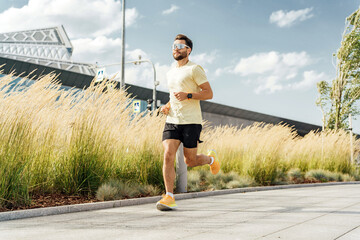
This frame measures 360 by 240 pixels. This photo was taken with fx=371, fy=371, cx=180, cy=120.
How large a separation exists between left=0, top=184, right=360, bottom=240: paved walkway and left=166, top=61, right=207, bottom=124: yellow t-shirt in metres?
1.18

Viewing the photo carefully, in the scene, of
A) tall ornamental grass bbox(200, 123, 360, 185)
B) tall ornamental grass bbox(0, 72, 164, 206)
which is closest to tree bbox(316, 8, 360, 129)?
tall ornamental grass bbox(200, 123, 360, 185)

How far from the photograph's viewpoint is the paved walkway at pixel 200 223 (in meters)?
3.29

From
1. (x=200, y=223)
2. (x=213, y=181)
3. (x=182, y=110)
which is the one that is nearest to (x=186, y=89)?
(x=182, y=110)

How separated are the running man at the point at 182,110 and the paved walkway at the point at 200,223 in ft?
1.75

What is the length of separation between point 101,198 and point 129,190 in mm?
619

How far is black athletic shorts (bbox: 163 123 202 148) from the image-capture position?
4680mm

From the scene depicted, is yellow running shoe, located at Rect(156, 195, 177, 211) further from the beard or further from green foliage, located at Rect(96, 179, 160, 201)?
the beard

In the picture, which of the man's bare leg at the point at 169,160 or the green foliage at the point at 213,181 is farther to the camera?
the green foliage at the point at 213,181

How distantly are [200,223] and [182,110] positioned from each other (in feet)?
4.86

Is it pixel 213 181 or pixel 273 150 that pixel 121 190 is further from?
pixel 273 150

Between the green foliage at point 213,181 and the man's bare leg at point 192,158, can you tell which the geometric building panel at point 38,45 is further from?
the man's bare leg at point 192,158

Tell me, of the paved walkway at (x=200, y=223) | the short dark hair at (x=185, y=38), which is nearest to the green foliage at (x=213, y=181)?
the paved walkway at (x=200, y=223)

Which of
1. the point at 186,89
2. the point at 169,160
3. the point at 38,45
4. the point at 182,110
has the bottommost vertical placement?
the point at 169,160

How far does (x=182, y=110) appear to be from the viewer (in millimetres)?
4723
